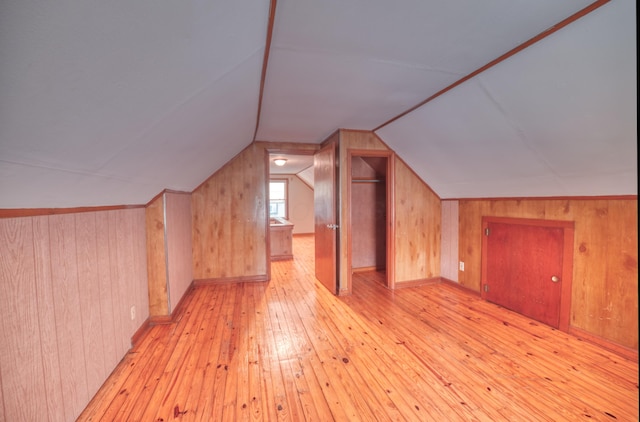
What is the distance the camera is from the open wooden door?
11.0 ft

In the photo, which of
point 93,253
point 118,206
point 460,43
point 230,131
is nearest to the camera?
point 460,43

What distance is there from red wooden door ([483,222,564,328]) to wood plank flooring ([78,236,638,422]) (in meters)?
0.15

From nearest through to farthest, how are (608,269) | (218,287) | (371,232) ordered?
(608,269) < (218,287) < (371,232)

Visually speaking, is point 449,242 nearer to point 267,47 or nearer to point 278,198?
point 267,47

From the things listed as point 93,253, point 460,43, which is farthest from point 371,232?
point 93,253

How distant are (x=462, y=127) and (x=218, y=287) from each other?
11.5 ft

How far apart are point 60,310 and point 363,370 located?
72.1 inches

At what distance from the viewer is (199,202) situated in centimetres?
369

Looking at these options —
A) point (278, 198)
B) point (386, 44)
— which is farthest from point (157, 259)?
point (278, 198)

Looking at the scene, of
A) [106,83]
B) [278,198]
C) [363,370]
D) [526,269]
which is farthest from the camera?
[278,198]

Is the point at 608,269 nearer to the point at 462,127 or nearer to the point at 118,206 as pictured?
the point at 462,127

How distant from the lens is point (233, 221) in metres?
3.83

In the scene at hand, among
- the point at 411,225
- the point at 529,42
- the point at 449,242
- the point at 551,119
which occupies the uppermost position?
the point at 529,42

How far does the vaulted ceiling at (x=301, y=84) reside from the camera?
74 cm
